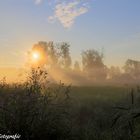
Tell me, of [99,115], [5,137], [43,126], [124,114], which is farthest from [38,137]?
[99,115]

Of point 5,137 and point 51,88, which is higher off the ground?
point 51,88

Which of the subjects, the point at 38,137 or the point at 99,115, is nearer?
the point at 38,137

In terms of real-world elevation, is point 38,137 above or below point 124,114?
below

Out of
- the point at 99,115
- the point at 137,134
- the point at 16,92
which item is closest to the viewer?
the point at 137,134

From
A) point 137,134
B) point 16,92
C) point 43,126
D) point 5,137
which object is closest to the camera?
point 5,137

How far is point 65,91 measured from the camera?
13711mm

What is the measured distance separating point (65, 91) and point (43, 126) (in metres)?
1.92

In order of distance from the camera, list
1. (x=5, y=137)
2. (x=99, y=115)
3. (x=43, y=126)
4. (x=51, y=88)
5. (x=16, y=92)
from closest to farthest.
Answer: (x=5, y=137) → (x=43, y=126) → (x=16, y=92) → (x=51, y=88) → (x=99, y=115)

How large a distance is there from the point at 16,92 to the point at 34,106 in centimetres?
103

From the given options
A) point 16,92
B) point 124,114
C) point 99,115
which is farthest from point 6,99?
point 99,115

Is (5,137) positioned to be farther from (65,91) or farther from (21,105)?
(65,91)

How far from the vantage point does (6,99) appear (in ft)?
41.8

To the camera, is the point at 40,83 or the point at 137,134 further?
the point at 40,83

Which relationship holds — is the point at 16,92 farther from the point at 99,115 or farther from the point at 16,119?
the point at 99,115
